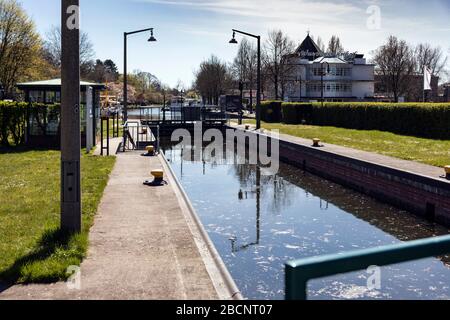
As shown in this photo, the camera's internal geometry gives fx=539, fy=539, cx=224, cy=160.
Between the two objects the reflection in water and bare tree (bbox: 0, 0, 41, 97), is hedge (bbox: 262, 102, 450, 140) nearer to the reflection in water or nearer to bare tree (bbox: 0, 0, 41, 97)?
the reflection in water

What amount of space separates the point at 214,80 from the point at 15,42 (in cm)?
4350

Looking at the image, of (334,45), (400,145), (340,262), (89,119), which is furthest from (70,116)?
(334,45)

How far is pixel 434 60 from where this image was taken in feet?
310

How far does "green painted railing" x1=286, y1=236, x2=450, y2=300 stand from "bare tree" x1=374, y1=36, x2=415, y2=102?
242 feet

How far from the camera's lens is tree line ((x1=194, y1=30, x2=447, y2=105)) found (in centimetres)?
7169

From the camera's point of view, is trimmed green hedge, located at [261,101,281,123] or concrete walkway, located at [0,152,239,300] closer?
concrete walkway, located at [0,152,239,300]

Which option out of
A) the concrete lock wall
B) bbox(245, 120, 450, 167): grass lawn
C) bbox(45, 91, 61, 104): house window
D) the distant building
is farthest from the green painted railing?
the distant building

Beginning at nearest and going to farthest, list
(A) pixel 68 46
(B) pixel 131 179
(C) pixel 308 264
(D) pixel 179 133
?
1. (C) pixel 308 264
2. (A) pixel 68 46
3. (B) pixel 131 179
4. (D) pixel 179 133

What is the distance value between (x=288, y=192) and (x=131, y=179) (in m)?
5.22

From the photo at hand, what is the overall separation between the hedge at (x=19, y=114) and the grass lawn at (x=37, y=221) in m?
5.62

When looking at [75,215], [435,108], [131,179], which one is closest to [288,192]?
[131,179]

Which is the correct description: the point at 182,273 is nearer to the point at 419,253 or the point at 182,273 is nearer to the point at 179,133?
the point at 419,253

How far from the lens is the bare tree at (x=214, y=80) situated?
8844 cm

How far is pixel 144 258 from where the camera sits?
712cm
